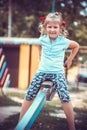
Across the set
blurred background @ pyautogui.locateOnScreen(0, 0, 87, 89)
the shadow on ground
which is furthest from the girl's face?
blurred background @ pyautogui.locateOnScreen(0, 0, 87, 89)

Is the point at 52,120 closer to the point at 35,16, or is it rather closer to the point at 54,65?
the point at 54,65

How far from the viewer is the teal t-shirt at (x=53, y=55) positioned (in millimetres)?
3428

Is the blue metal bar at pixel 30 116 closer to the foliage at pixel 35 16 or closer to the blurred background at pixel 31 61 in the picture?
the blurred background at pixel 31 61

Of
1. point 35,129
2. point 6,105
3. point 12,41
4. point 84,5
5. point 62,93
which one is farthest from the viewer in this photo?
point 84,5

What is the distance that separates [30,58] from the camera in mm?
8758

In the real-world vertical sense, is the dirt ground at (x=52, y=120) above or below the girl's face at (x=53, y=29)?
below

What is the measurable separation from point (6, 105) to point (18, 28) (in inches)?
613

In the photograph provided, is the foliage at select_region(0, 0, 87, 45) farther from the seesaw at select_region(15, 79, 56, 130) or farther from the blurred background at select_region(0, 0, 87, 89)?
the seesaw at select_region(15, 79, 56, 130)

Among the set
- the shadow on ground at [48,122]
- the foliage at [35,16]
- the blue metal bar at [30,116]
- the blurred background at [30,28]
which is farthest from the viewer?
the foliage at [35,16]

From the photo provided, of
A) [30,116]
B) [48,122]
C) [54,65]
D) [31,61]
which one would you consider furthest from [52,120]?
[31,61]

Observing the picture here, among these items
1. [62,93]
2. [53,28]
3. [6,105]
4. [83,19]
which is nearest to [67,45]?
[53,28]

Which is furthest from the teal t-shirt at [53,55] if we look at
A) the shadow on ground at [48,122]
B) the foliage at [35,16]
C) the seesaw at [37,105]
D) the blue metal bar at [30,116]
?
the foliage at [35,16]

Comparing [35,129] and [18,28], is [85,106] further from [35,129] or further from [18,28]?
[18,28]

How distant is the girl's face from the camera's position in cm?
346
